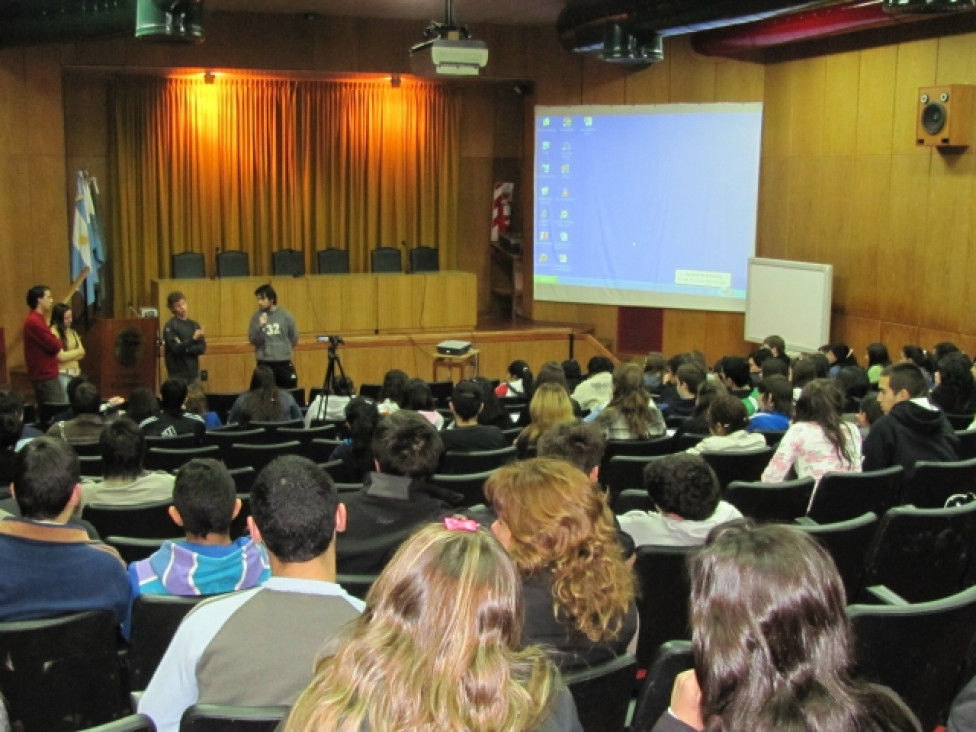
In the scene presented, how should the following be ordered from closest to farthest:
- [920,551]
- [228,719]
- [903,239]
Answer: [228,719] → [920,551] → [903,239]

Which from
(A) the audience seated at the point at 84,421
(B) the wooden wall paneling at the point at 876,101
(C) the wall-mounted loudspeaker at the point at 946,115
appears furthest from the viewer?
(B) the wooden wall paneling at the point at 876,101

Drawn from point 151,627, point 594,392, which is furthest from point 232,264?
point 151,627

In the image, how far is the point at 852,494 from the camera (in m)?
4.71

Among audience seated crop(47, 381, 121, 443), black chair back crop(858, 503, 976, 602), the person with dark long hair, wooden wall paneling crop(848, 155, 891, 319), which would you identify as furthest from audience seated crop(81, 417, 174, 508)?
wooden wall paneling crop(848, 155, 891, 319)

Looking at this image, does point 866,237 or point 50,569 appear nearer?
point 50,569

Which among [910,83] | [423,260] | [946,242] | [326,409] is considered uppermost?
[910,83]

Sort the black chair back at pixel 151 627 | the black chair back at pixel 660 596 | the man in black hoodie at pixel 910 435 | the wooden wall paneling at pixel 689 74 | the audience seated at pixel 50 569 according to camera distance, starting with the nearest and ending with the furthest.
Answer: the black chair back at pixel 151 627, the audience seated at pixel 50 569, the black chair back at pixel 660 596, the man in black hoodie at pixel 910 435, the wooden wall paneling at pixel 689 74

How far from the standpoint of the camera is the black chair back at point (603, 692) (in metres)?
2.32

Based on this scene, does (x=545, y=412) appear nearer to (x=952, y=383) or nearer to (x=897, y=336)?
(x=952, y=383)

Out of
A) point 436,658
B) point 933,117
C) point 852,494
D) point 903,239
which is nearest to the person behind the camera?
point 436,658

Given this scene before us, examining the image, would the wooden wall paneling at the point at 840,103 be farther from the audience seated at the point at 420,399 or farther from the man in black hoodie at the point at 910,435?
the audience seated at the point at 420,399

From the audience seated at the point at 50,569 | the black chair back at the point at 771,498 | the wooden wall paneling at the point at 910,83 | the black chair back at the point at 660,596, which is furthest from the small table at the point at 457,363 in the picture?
the audience seated at the point at 50,569

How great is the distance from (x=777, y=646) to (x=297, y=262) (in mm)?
11763

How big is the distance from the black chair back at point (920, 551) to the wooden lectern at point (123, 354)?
8138mm
